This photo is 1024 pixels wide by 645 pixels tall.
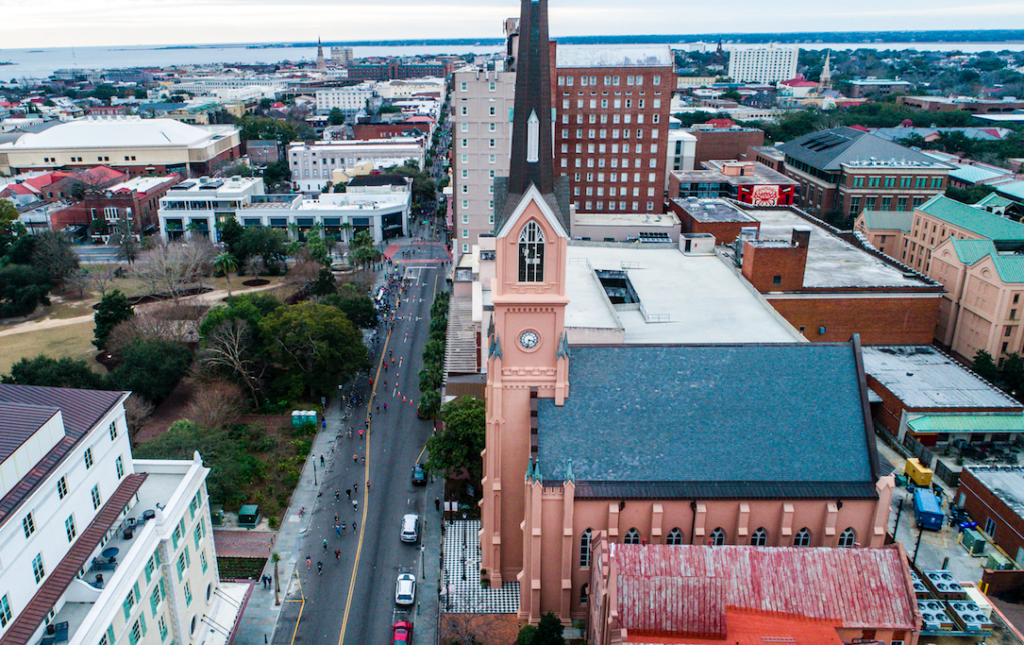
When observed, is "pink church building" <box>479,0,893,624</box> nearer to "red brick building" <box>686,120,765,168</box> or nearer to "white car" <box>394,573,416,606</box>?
"white car" <box>394,573,416,606</box>

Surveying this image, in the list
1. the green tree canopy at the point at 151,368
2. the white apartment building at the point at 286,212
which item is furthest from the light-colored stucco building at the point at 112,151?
the green tree canopy at the point at 151,368

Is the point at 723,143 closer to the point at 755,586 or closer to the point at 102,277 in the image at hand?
the point at 102,277

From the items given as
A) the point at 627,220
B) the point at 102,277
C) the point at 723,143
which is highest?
the point at 723,143

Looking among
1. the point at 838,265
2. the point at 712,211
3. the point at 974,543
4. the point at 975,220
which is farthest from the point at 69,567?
the point at 975,220

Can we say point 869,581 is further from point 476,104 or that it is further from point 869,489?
point 476,104

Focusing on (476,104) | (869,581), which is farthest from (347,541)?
(476,104)

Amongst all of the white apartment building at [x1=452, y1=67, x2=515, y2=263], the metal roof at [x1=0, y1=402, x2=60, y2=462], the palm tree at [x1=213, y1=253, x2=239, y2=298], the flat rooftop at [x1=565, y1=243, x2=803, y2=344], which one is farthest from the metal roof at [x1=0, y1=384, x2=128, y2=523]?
the white apartment building at [x1=452, y1=67, x2=515, y2=263]
